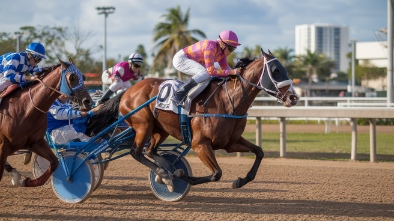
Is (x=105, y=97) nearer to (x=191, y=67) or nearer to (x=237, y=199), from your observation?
(x=191, y=67)

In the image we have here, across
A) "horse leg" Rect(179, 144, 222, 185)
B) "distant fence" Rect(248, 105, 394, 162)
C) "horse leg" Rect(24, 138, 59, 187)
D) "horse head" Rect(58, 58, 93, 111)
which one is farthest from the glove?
"distant fence" Rect(248, 105, 394, 162)

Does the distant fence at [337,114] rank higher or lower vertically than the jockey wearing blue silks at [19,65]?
lower

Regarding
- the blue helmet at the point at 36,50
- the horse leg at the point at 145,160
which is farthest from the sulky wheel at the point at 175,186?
the blue helmet at the point at 36,50

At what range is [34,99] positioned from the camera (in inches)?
305

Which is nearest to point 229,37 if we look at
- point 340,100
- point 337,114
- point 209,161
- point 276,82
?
point 276,82

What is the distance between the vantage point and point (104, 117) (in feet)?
29.9

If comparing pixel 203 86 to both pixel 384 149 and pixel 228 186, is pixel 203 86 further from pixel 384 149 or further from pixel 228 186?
pixel 384 149

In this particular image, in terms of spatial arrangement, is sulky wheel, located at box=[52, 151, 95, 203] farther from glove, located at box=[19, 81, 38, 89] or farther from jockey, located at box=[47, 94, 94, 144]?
glove, located at box=[19, 81, 38, 89]

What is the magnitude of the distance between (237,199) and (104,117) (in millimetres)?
2248

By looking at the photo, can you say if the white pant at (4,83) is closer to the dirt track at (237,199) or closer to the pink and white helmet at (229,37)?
the dirt track at (237,199)

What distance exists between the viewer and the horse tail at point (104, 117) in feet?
29.7

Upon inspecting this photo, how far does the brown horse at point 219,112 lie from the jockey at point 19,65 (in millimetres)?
1461

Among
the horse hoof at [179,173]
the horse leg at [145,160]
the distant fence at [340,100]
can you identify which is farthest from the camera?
the distant fence at [340,100]

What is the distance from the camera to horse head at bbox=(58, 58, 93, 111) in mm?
7539
